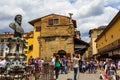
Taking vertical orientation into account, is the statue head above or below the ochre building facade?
below

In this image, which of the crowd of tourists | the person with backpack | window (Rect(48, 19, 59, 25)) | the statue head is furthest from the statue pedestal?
window (Rect(48, 19, 59, 25))

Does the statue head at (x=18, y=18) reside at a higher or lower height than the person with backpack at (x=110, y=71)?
higher

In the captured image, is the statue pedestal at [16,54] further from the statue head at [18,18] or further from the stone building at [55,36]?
the stone building at [55,36]

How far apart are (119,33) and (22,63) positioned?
25.6m

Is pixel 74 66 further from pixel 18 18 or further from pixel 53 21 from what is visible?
pixel 53 21

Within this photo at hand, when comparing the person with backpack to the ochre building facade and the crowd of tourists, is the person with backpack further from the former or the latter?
the ochre building facade

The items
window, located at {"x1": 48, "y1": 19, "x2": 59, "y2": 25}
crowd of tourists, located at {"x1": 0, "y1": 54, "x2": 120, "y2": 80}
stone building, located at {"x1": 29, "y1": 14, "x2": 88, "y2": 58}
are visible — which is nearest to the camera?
crowd of tourists, located at {"x1": 0, "y1": 54, "x2": 120, "y2": 80}

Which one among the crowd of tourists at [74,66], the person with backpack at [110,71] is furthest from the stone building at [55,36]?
the person with backpack at [110,71]

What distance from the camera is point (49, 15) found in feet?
138

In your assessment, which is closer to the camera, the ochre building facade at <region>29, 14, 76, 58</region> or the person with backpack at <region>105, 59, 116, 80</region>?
the person with backpack at <region>105, 59, 116, 80</region>

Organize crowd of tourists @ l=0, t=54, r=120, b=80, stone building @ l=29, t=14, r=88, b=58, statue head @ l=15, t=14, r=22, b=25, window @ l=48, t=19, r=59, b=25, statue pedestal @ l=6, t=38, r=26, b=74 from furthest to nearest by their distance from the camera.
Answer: window @ l=48, t=19, r=59, b=25 < stone building @ l=29, t=14, r=88, b=58 < crowd of tourists @ l=0, t=54, r=120, b=80 < statue head @ l=15, t=14, r=22, b=25 < statue pedestal @ l=6, t=38, r=26, b=74

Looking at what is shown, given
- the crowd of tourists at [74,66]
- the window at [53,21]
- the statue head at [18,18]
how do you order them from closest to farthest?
the statue head at [18,18]
the crowd of tourists at [74,66]
the window at [53,21]

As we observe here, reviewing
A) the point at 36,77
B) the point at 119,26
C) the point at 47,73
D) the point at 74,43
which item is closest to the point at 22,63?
the point at 36,77

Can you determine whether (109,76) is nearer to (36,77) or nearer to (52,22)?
(36,77)
